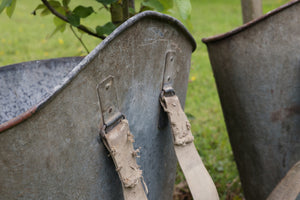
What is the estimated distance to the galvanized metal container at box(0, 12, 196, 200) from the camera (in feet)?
2.14

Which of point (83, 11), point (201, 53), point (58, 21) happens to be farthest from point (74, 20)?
point (201, 53)

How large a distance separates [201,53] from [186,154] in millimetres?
3200

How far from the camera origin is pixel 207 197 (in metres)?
0.98

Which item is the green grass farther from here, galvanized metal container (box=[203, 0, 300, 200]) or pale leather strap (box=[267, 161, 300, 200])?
pale leather strap (box=[267, 161, 300, 200])

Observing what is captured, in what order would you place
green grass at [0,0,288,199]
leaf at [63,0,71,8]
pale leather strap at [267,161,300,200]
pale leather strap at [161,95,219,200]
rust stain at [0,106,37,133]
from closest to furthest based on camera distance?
rust stain at [0,106,37,133]
pale leather strap at [161,95,219,200]
pale leather strap at [267,161,300,200]
leaf at [63,0,71,8]
green grass at [0,0,288,199]

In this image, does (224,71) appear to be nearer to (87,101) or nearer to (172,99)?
(172,99)

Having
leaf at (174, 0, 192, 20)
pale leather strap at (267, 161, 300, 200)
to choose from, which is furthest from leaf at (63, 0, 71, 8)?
pale leather strap at (267, 161, 300, 200)

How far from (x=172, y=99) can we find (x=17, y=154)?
0.48 metres

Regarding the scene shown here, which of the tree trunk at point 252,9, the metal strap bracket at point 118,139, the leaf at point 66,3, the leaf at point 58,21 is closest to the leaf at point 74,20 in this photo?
the leaf at point 66,3

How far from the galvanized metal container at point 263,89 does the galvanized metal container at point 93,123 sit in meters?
0.32

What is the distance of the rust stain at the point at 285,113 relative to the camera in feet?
4.29

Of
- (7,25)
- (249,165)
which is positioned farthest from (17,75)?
(7,25)

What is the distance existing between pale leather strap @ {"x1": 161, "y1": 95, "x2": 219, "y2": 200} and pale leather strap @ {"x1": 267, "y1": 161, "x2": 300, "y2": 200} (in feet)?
0.89

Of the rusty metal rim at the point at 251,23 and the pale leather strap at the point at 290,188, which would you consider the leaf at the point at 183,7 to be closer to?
the rusty metal rim at the point at 251,23
